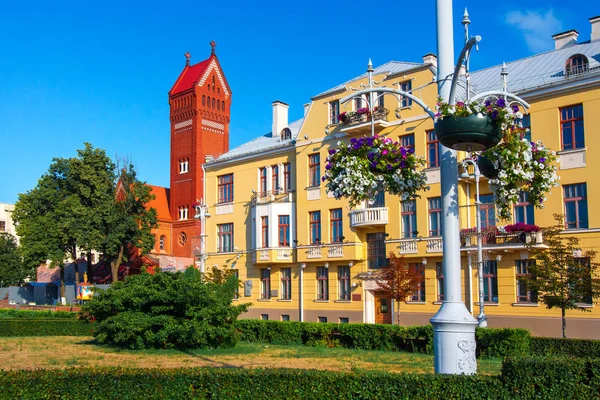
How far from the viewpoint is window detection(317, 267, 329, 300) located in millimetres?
37250

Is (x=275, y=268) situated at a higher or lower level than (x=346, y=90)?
lower

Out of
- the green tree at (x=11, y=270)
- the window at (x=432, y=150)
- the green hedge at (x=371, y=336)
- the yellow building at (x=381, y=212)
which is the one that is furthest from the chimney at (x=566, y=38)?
the green tree at (x=11, y=270)

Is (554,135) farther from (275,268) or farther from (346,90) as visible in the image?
(275,268)

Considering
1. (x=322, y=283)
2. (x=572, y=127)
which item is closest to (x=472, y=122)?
(x=572, y=127)

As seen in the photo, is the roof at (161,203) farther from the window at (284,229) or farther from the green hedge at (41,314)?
the window at (284,229)

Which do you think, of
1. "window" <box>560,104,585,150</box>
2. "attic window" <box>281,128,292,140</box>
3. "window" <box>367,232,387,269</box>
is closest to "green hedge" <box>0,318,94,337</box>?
"window" <box>367,232,387,269</box>

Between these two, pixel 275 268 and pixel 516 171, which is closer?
pixel 516 171

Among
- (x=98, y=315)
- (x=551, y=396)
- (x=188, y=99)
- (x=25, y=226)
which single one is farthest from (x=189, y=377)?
(x=188, y=99)

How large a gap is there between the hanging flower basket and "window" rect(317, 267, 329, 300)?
28.1 meters

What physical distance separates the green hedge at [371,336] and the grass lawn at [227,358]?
2.45ft

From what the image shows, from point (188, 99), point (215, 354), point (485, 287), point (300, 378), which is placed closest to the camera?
point (300, 378)

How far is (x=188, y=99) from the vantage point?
69750 mm

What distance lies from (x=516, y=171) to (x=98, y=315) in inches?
759

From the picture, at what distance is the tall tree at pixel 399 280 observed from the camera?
30.7 m
